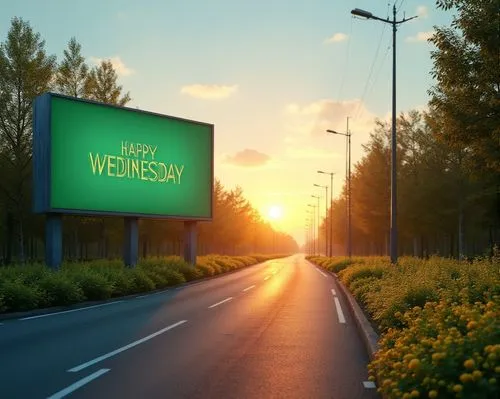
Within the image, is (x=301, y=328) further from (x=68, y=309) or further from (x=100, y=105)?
(x=100, y=105)

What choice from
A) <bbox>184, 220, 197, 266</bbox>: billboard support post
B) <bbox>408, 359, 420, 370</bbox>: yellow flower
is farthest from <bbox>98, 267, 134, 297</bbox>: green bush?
<bbox>408, 359, 420, 370</bbox>: yellow flower

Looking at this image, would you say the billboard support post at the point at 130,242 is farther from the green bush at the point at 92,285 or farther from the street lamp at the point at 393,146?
the street lamp at the point at 393,146

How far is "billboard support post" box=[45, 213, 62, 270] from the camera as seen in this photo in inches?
933

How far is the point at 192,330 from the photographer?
1253 centimetres

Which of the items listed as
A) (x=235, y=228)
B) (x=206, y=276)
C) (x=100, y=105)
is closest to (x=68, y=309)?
(x=100, y=105)

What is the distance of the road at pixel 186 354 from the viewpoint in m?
7.17

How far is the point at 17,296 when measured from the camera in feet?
53.7

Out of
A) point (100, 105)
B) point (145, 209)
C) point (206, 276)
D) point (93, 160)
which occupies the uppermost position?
point (100, 105)

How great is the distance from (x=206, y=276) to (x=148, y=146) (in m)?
10.6

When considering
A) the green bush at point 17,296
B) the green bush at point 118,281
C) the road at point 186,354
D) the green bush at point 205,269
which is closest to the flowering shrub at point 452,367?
the road at point 186,354

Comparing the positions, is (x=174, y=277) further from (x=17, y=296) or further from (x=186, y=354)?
(x=186, y=354)

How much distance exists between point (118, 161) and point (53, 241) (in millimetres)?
5144

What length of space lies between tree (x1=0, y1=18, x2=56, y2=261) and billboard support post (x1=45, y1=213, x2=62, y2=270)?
39.6 feet

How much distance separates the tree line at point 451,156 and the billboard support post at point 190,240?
553 inches
